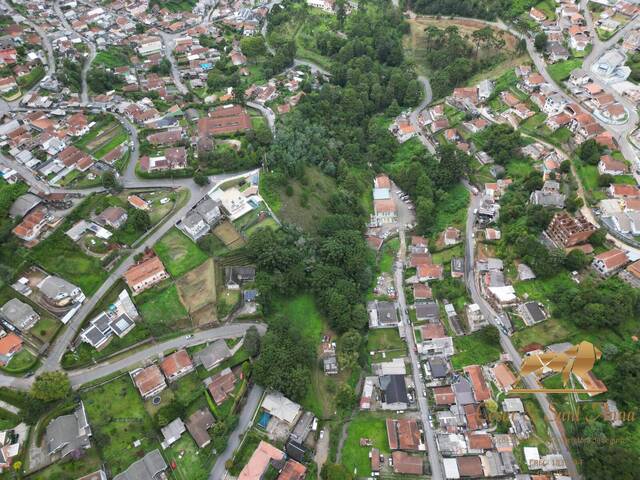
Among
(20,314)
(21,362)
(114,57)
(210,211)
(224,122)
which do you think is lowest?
(21,362)

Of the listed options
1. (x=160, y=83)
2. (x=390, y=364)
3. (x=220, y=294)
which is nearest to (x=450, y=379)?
(x=390, y=364)

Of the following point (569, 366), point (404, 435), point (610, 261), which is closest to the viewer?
point (569, 366)

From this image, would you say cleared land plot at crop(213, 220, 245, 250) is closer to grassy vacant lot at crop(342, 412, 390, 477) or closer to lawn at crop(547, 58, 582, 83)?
grassy vacant lot at crop(342, 412, 390, 477)

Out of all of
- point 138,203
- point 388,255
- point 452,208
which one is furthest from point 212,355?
point 452,208

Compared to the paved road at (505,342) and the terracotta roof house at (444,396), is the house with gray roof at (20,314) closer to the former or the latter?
the terracotta roof house at (444,396)

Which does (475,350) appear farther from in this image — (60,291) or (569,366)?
(60,291)

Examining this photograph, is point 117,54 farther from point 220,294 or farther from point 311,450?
point 311,450

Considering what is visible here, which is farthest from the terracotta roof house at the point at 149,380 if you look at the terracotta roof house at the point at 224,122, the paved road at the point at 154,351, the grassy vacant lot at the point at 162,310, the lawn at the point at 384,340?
the terracotta roof house at the point at 224,122

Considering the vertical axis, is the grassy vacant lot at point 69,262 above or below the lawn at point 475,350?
above
